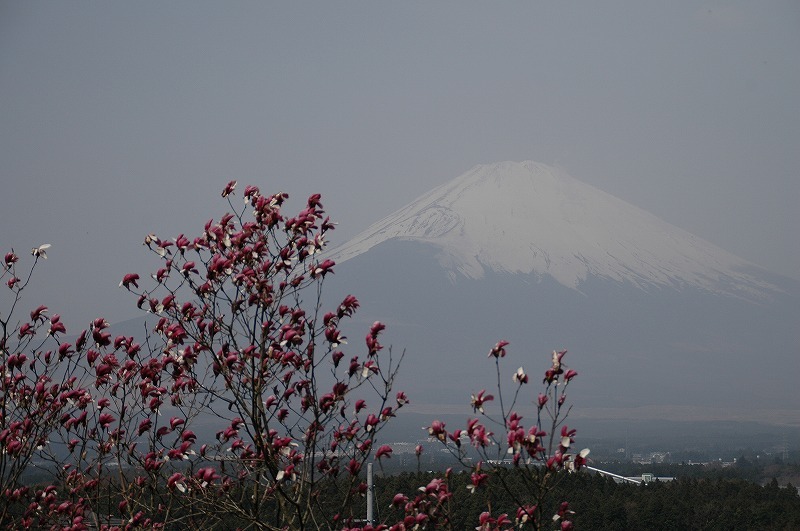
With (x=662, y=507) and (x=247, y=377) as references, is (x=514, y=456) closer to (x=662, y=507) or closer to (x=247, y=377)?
(x=247, y=377)

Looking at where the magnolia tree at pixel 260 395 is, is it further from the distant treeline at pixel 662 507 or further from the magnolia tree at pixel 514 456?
the distant treeline at pixel 662 507

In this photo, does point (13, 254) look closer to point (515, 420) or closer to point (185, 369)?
point (185, 369)

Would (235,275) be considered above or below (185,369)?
above

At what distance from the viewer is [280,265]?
6758 mm

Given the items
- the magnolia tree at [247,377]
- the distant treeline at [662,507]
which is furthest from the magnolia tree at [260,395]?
the distant treeline at [662,507]

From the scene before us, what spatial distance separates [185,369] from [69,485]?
1748mm

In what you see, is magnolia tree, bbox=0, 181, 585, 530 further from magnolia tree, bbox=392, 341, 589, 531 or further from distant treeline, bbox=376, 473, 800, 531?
distant treeline, bbox=376, 473, 800, 531

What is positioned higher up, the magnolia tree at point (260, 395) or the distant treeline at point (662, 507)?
the magnolia tree at point (260, 395)

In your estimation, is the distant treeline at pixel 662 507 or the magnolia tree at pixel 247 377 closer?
the magnolia tree at pixel 247 377

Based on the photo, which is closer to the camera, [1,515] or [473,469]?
[473,469]

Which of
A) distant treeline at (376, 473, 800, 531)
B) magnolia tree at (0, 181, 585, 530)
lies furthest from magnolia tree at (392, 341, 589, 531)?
distant treeline at (376, 473, 800, 531)

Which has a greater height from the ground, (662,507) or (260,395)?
(260,395)

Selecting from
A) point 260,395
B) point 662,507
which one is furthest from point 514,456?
point 662,507

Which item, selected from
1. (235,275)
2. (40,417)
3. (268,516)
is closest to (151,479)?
(40,417)
